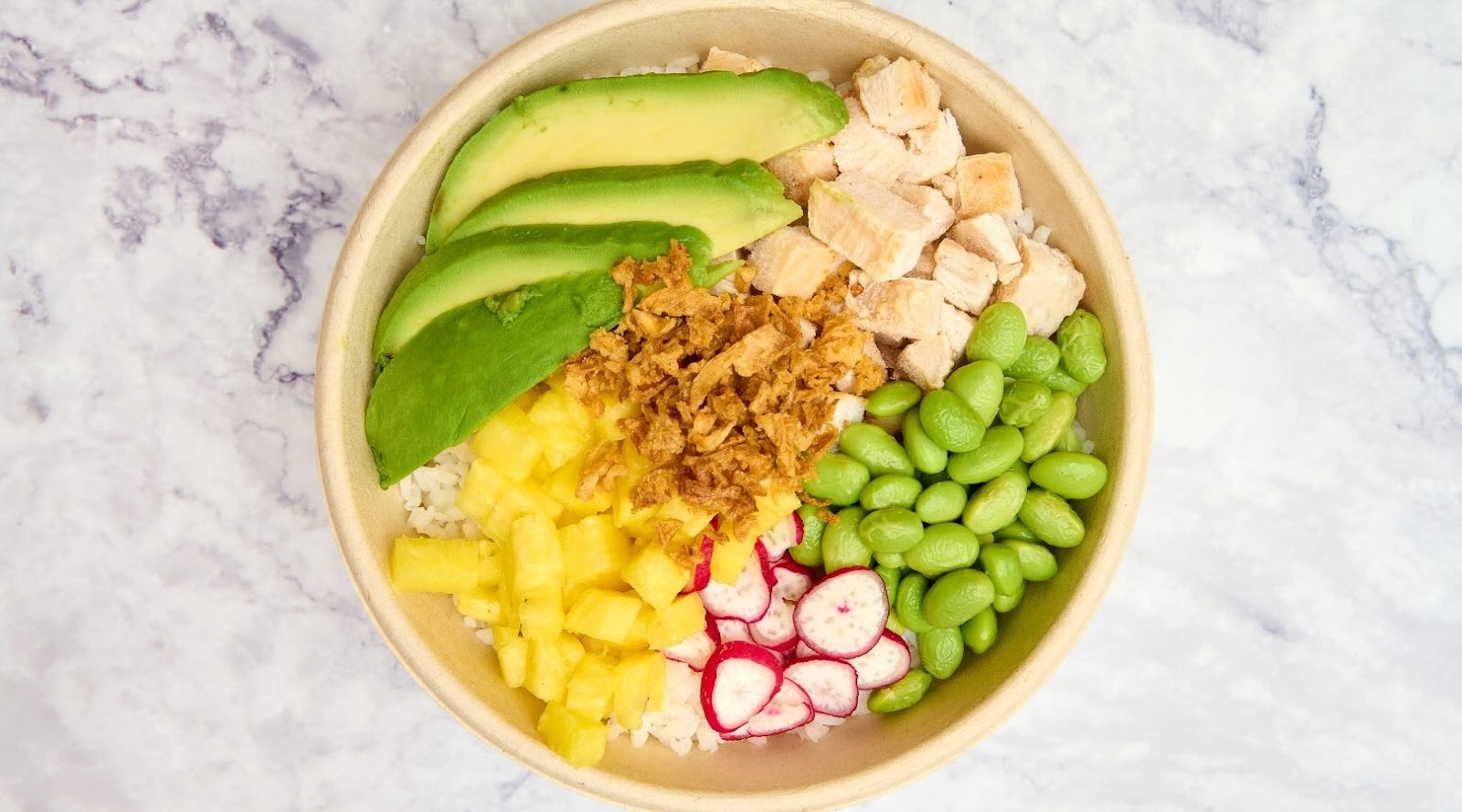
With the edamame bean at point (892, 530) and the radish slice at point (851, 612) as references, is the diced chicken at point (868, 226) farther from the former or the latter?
the radish slice at point (851, 612)

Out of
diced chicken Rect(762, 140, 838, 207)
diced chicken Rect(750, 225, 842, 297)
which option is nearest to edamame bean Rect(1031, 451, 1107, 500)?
diced chicken Rect(750, 225, 842, 297)

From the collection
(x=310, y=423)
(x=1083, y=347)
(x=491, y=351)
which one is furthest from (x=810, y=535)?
(x=310, y=423)

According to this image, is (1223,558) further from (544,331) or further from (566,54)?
(566,54)

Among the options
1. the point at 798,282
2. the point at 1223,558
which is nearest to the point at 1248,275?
the point at 1223,558

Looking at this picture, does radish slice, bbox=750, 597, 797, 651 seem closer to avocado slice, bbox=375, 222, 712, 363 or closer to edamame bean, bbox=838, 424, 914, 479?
edamame bean, bbox=838, 424, 914, 479

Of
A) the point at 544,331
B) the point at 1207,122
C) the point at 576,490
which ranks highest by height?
the point at 1207,122

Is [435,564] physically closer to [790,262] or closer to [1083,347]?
[790,262]
